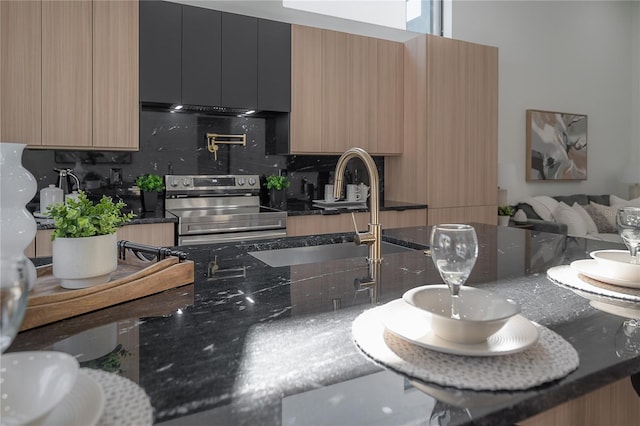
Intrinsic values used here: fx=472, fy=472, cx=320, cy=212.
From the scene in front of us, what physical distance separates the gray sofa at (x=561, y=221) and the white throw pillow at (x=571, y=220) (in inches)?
0.9

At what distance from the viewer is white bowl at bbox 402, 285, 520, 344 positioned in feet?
2.42

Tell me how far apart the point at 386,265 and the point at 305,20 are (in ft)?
10.4

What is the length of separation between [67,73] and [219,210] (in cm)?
133

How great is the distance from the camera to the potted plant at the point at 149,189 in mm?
3305

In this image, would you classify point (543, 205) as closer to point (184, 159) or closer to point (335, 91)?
point (335, 91)

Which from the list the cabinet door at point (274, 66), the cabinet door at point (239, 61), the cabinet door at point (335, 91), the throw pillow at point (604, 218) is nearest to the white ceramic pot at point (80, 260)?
the cabinet door at point (239, 61)

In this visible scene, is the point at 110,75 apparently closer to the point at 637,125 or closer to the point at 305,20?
the point at 305,20

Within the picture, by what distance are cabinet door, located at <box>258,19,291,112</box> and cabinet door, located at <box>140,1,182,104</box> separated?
1.98ft

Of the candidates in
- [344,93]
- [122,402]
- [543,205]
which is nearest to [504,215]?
[543,205]

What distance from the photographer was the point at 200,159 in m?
3.69

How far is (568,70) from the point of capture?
5.63 metres

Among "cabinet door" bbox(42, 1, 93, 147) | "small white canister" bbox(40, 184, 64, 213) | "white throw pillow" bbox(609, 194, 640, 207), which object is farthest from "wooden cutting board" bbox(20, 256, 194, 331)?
"white throw pillow" bbox(609, 194, 640, 207)

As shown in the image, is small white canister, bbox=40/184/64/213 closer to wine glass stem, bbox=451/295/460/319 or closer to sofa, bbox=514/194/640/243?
wine glass stem, bbox=451/295/460/319

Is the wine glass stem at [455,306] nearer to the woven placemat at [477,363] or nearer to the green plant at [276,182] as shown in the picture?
the woven placemat at [477,363]
